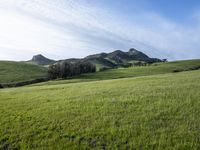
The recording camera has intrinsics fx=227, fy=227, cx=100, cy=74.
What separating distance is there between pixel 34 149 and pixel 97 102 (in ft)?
24.7

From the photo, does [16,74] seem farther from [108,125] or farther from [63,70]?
[108,125]

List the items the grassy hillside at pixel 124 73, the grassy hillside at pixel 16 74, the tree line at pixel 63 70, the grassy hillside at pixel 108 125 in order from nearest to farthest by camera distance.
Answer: the grassy hillside at pixel 108 125 → the grassy hillside at pixel 124 73 → the grassy hillside at pixel 16 74 → the tree line at pixel 63 70

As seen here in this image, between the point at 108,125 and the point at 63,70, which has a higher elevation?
the point at 63,70

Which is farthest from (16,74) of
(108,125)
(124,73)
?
(108,125)

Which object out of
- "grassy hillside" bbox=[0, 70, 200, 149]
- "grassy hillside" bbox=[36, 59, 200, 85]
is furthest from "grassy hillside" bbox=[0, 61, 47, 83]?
"grassy hillside" bbox=[0, 70, 200, 149]

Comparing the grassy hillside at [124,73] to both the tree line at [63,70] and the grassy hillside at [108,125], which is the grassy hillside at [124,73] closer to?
the tree line at [63,70]

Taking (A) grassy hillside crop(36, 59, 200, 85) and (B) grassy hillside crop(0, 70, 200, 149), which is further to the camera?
(A) grassy hillside crop(36, 59, 200, 85)

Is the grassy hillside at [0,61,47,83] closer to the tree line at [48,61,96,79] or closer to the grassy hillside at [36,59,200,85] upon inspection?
the tree line at [48,61,96,79]

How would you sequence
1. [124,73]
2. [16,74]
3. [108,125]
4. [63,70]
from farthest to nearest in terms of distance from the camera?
[16,74]
[124,73]
[63,70]
[108,125]

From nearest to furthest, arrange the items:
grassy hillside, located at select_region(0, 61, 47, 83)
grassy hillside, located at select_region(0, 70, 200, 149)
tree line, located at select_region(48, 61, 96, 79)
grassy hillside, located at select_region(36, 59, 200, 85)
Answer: grassy hillside, located at select_region(0, 70, 200, 149) < grassy hillside, located at select_region(36, 59, 200, 85) < grassy hillside, located at select_region(0, 61, 47, 83) < tree line, located at select_region(48, 61, 96, 79)

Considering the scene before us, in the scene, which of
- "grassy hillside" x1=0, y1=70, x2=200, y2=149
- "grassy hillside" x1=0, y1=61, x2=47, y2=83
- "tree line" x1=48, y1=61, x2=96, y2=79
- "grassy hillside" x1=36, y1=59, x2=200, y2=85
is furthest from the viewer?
"tree line" x1=48, y1=61, x2=96, y2=79

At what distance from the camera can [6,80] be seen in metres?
75.5

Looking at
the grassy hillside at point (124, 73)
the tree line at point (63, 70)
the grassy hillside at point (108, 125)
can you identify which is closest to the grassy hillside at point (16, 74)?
the tree line at point (63, 70)

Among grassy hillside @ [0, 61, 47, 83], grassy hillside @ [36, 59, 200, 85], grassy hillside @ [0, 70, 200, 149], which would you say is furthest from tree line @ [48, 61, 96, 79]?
grassy hillside @ [0, 70, 200, 149]
